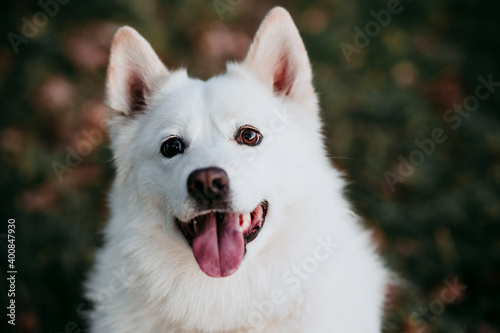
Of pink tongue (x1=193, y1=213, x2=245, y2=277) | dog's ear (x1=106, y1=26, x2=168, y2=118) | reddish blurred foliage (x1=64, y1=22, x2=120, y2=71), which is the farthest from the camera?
reddish blurred foliage (x1=64, y1=22, x2=120, y2=71)

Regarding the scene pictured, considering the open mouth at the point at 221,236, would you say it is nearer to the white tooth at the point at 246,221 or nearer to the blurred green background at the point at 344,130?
the white tooth at the point at 246,221

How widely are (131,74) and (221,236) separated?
1259 millimetres

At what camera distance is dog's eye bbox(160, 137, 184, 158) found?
2521mm

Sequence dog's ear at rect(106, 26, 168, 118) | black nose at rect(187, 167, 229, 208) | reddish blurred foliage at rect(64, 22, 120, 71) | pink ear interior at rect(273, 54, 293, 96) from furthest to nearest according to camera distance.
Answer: reddish blurred foliage at rect(64, 22, 120, 71) < pink ear interior at rect(273, 54, 293, 96) < dog's ear at rect(106, 26, 168, 118) < black nose at rect(187, 167, 229, 208)

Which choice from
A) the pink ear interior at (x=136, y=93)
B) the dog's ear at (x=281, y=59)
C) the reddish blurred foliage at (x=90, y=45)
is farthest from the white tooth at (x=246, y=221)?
the reddish blurred foliage at (x=90, y=45)

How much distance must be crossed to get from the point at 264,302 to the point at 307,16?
16.4 ft

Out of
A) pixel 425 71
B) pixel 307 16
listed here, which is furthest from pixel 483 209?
pixel 307 16

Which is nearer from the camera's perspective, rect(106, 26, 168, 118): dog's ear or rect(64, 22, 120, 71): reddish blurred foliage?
rect(106, 26, 168, 118): dog's ear

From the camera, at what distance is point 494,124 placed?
484 cm

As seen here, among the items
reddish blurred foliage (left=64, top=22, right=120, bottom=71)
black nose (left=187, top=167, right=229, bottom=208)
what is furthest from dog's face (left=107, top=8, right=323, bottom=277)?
reddish blurred foliage (left=64, top=22, right=120, bottom=71)

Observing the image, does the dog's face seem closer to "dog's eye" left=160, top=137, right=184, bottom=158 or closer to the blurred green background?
"dog's eye" left=160, top=137, right=184, bottom=158

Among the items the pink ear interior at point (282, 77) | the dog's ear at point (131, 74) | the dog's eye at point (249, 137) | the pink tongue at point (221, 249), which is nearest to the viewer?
the pink tongue at point (221, 249)

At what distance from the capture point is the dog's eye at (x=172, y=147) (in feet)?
8.27

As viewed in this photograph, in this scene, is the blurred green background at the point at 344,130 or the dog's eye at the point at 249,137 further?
the blurred green background at the point at 344,130
